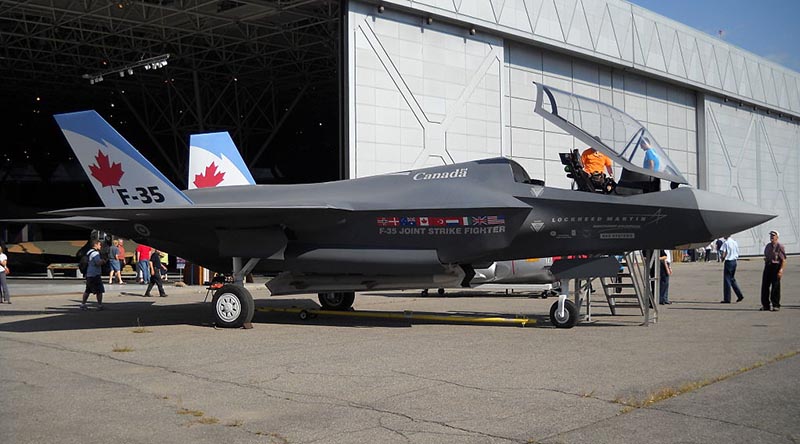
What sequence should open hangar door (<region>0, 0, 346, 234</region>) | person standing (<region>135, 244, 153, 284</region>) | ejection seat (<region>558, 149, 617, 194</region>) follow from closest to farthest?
ejection seat (<region>558, 149, 617, 194</region>), person standing (<region>135, 244, 153, 284</region>), open hangar door (<region>0, 0, 346, 234</region>)

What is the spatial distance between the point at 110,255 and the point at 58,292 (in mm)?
3157

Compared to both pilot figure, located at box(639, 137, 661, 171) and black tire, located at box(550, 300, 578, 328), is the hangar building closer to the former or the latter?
black tire, located at box(550, 300, 578, 328)

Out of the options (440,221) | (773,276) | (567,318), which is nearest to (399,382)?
(440,221)

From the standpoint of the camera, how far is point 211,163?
15.8 metres

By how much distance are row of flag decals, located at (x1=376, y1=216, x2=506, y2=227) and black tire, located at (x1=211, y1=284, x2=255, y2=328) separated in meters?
2.57

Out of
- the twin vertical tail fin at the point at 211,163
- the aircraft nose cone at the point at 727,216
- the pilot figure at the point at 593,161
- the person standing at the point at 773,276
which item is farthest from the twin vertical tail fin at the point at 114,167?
the person standing at the point at 773,276

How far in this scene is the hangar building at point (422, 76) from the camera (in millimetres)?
24609

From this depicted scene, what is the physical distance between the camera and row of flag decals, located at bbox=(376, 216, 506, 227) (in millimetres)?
10922

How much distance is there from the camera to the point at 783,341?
973 centimetres

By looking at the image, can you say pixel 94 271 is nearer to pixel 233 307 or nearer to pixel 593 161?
pixel 233 307

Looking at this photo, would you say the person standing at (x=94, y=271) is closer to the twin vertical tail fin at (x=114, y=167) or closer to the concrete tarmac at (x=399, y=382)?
the concrete tarmac at (x=399, y=382)

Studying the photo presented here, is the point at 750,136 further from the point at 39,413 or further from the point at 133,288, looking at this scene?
the point at 39,413

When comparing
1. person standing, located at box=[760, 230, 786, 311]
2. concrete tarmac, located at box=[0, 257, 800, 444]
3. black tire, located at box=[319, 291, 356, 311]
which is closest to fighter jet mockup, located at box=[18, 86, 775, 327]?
concrete tarmac, located at box=[0, 257, 800, 444]

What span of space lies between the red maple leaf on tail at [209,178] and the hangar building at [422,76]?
25.6ft
